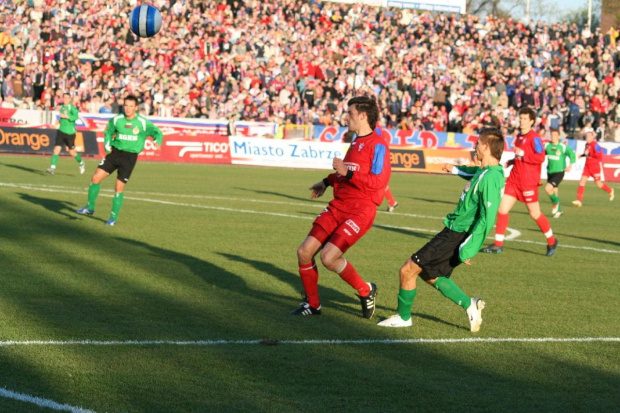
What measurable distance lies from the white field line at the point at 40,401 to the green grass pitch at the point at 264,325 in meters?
0.02

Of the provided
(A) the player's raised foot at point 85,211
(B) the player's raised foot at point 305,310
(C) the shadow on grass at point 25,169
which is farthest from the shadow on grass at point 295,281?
(C) the shadow on grass at point 25,169

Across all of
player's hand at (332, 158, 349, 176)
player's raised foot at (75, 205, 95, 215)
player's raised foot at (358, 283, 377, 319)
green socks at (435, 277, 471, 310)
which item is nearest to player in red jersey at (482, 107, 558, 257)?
player's raised foot at (358, 283, 377, 319)

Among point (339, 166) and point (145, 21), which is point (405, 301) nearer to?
point (339, 166)

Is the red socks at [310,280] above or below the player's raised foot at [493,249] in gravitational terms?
above

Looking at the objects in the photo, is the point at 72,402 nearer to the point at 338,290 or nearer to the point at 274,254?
the point at 338,290

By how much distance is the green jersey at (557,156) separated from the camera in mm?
21702

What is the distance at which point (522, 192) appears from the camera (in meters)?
14.0

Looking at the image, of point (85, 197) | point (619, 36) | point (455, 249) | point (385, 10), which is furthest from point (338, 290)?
point (619, 36)

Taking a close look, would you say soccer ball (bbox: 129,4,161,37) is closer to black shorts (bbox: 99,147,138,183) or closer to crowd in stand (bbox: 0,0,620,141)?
black shorts (bbox: 99,147,138,183)

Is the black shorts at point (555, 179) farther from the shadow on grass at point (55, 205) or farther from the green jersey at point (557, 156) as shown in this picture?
the shadow on grass at point (55, 205)

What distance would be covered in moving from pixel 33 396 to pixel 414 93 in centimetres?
3749

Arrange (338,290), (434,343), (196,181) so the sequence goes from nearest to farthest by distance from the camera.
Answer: (434,343)
(338,290)
(196,181)

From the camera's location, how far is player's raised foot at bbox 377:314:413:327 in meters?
8.19

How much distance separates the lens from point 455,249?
805 cm
